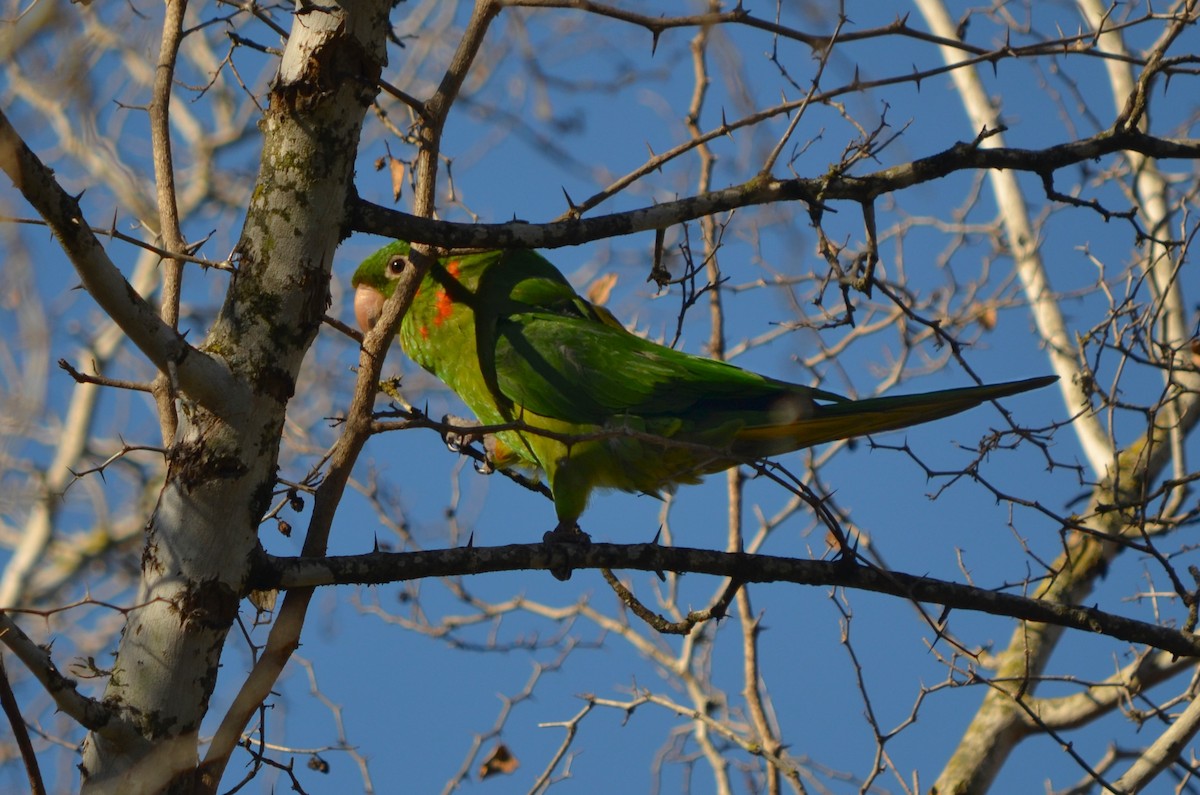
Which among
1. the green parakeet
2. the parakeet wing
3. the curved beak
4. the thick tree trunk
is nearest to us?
the thick tree trunk

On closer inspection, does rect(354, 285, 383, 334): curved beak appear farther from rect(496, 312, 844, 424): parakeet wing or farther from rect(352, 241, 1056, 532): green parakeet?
rect(496, 312, 844, 424): parakeet wing

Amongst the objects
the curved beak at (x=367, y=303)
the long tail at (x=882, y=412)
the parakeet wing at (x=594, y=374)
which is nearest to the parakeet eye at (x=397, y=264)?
the curved beak at (x=367, y=303)

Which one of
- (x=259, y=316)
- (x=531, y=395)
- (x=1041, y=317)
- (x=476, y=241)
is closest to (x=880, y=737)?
(x=531, y=395)

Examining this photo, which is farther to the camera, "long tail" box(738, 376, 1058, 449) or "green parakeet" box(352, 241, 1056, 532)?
"green parakeet" box(352, 241, 1056, 532)

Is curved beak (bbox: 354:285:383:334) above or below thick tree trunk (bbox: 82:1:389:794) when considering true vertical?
above

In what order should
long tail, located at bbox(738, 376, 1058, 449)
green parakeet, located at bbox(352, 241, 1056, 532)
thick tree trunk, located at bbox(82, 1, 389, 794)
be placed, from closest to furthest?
thick tree trunk, located at bbox(82, 1, 389, 794) < long tail, located at bbox(738, 376, 1058, 449) < green parakeet, located at bbox(352, 241, 1056, 532)

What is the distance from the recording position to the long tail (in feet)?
10.0

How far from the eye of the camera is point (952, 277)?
23.2 feet

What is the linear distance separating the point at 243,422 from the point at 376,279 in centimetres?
195

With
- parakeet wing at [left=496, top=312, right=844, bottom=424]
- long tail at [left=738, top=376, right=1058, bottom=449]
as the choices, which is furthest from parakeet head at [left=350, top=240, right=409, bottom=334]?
long tail at [left=738, top=376, right=1058, bottom=449]

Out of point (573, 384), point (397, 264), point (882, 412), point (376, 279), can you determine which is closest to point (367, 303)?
point (376, 279)

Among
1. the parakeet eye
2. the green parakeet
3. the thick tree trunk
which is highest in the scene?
the parakeet eye

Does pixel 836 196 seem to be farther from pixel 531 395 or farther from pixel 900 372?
pixel 900 372

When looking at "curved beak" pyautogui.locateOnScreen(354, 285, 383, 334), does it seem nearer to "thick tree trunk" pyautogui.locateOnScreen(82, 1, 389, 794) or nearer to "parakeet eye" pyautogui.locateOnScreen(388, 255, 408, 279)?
"parakeet eye" pyautogui.locateOnScreen(388, 255, 408, 279)
